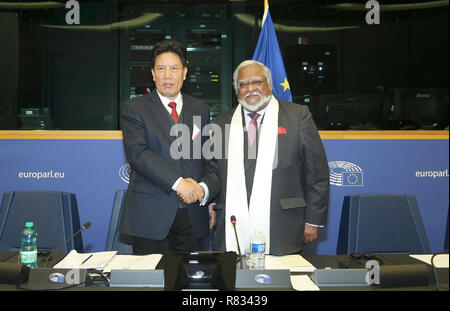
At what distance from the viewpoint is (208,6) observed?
236 inches

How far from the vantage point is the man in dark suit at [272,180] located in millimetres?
1950

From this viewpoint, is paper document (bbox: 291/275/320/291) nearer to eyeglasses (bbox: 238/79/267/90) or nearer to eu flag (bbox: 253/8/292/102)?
eyeglasses (bbox: 238/79/267/90)

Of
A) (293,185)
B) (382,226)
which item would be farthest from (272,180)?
(382,226)

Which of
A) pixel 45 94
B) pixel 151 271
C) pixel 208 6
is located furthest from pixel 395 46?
pixel 151 271

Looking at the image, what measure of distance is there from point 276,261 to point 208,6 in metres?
5.07

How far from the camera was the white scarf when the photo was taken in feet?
6.50

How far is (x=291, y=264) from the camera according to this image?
154cm

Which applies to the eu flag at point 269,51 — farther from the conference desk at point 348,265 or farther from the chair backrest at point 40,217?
the conference desk at point 348,265

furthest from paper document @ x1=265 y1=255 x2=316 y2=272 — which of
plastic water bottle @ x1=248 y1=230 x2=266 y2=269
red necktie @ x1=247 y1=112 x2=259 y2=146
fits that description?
red necktie @ x1=247 y1=112 x2=259 y2=146

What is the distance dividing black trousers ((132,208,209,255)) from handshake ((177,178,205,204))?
132 millimetres

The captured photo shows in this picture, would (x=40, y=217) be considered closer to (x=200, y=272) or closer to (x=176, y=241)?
(x=176, y=241)

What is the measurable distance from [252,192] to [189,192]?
0.30 meters

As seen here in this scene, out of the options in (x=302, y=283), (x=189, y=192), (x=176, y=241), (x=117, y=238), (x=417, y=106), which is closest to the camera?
(x=302, y=283)

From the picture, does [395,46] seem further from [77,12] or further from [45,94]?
[45,94]
